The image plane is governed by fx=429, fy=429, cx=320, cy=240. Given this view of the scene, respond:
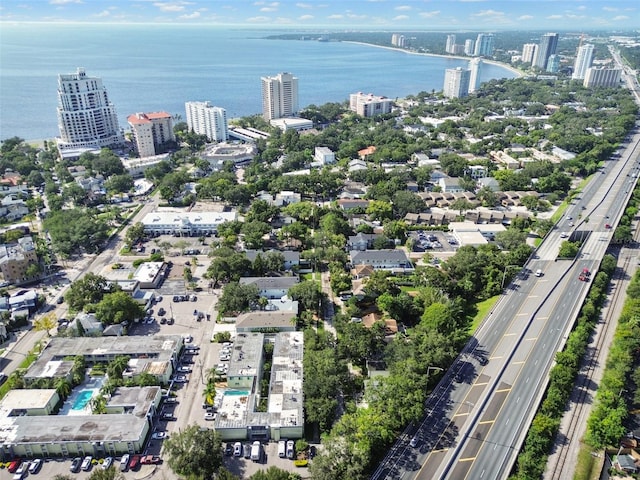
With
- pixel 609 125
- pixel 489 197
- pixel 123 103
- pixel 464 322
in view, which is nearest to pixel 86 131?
pixel 123 103

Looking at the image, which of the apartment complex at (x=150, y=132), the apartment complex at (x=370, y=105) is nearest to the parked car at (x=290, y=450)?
the apartment complex at (x=150, y=132)

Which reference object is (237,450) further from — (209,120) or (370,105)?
(370,105)

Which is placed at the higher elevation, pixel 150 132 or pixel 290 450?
pixel 150 132

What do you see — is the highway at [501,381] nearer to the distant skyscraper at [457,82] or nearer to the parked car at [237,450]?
the parked car at [237,450]

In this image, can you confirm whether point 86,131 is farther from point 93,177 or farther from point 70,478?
point 70,478

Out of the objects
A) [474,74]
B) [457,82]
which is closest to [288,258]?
[457,82]
